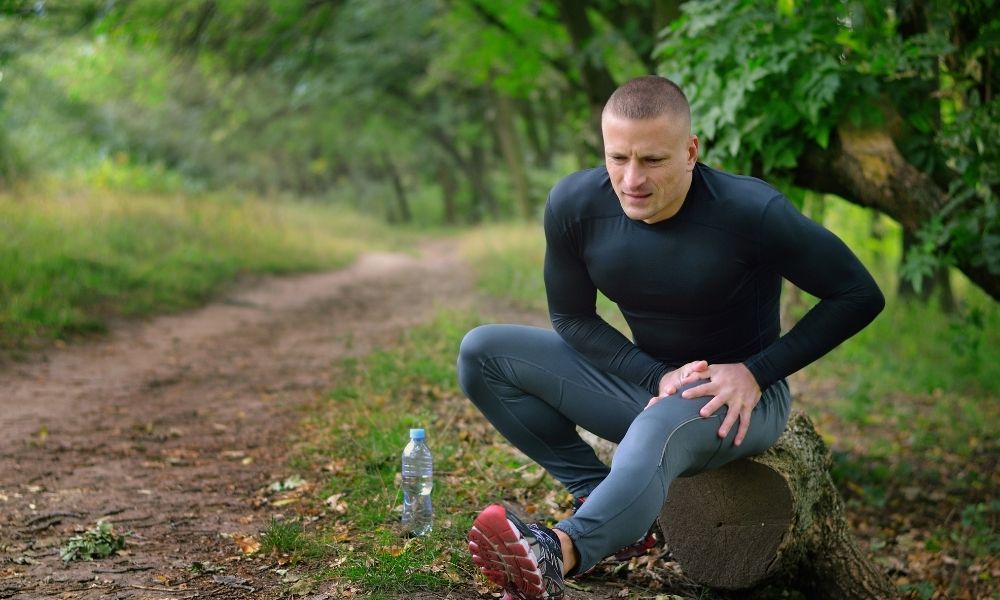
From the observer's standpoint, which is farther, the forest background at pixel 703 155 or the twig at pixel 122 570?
the forest background at pixel 703 155

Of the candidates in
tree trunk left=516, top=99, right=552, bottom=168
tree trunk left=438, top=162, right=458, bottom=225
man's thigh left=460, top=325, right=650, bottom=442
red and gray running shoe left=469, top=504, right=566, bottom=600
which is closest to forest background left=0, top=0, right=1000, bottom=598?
tree trunk left=516, top=99, right=552, bottom=168

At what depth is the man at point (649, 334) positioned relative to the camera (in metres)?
2.91

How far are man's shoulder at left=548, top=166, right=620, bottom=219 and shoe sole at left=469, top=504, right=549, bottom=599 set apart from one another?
124 centimetres

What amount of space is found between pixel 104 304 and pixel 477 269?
28.2 ft

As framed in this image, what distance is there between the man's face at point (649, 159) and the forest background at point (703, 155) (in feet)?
6.83

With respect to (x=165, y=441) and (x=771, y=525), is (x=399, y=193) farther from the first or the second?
(x=771, y=525)

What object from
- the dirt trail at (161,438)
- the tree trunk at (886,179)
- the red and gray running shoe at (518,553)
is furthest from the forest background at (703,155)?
the red and gray running shoe at (518,553)

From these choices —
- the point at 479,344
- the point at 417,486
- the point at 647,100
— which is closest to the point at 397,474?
the point at 417,486

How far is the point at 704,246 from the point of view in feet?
10.6

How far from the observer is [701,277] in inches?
128

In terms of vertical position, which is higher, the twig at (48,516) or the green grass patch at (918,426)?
the twig at (48,516)

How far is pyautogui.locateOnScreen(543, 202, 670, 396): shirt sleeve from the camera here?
3484 millimetres

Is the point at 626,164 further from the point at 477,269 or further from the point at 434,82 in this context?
the point at 434,82

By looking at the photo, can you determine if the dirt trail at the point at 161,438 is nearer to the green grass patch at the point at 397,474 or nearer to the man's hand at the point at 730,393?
the green grass patch at the point at 397,474
